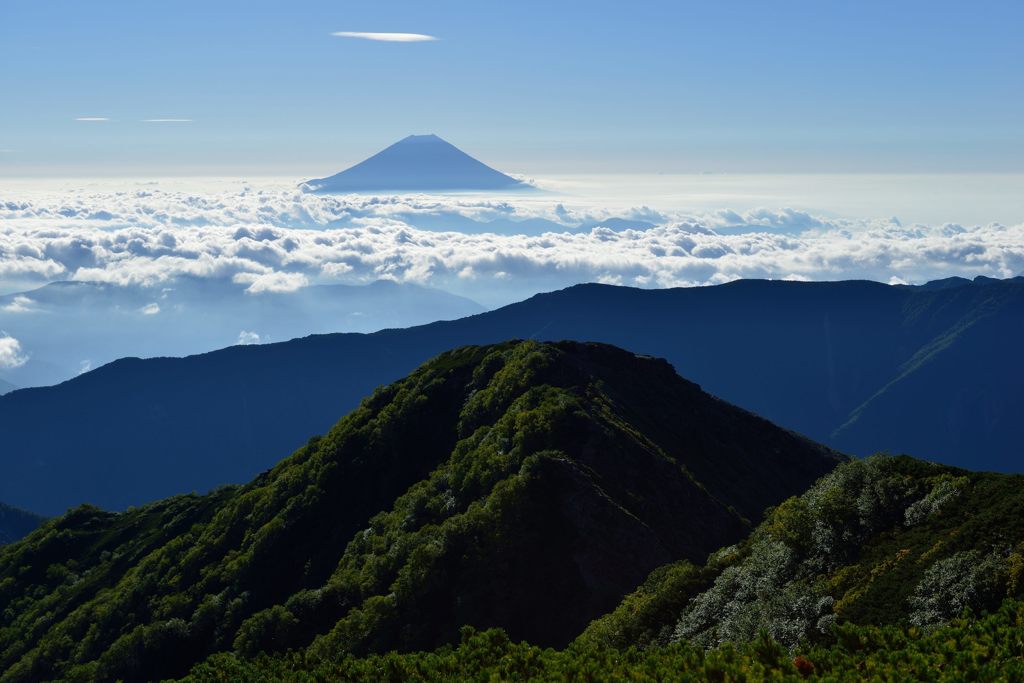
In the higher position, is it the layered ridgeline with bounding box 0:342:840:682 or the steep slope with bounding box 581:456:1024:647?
the steep slope with bounding box 581:456:1024:647

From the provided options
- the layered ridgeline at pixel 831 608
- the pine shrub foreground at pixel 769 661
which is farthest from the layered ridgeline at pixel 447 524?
the pine shrub foreground at pixel 769 661

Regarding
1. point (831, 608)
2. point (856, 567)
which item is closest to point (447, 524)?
point (856, 567)

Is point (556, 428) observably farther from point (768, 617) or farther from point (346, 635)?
point (768, 617)

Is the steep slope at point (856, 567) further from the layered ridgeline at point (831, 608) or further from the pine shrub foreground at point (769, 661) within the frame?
the pine shrub foreground at point (769, 661)

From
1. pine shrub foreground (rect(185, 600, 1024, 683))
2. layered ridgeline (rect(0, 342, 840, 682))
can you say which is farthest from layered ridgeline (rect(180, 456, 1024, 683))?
layered ridgeline (rect(0, 342, 840, 682))

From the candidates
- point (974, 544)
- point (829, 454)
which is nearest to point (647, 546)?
point (974, 544)

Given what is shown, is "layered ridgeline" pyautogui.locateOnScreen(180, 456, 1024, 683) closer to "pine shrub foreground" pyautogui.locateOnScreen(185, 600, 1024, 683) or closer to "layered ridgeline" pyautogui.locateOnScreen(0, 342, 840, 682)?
"pine shrub foreground" pyautogui.locateOnScreen(185, 600, 1024, 683)
